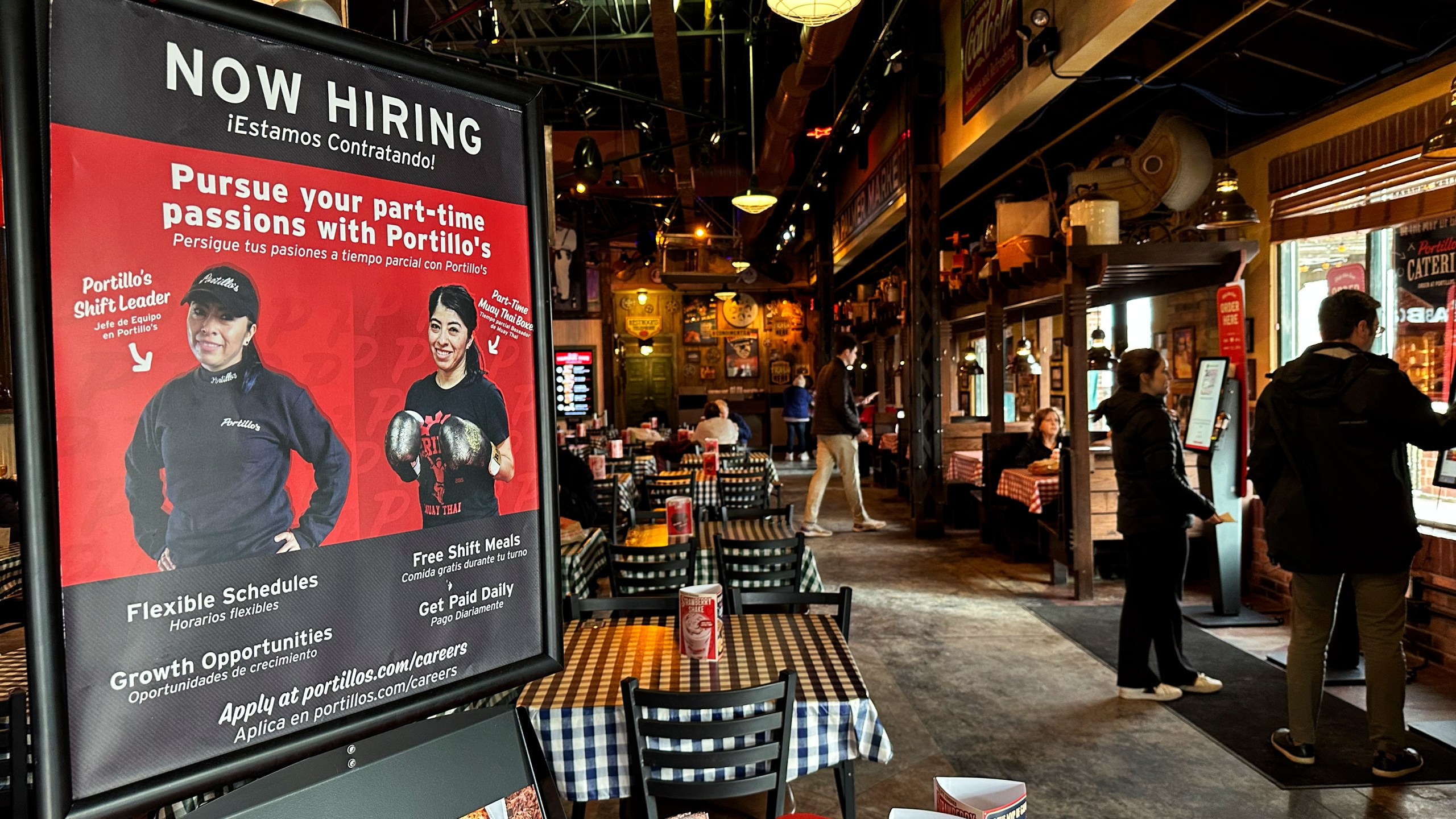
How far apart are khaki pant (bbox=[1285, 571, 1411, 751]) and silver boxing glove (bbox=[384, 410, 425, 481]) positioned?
3667 millimetres

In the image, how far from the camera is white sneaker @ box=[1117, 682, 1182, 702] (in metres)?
4.21

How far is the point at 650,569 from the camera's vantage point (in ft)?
13.0

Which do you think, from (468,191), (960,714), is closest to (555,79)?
(960,714)

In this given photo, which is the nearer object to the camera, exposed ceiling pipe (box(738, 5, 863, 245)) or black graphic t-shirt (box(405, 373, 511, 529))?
black graphic t-shirt (box(405, 373, 511, 529))

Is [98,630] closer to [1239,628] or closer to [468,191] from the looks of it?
[468,191]

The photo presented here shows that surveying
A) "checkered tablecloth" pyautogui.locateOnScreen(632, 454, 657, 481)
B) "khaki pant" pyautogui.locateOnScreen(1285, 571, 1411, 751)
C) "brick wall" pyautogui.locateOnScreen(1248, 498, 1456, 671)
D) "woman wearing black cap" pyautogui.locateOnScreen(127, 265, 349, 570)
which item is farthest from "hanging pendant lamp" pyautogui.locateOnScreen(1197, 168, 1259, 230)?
"woman wearing black cap" pyautogui.locateOnScreen(127, 265, 349, 570)

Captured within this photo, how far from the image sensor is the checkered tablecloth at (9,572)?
124 inches

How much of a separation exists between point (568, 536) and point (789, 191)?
44.7 feet

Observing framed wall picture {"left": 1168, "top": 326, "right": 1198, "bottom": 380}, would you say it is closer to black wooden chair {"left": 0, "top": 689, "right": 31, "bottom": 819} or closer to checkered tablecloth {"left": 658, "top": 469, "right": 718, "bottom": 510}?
checkered tablecloth {"left": 658, "top": 469, "right": 718, "bottom": 510}

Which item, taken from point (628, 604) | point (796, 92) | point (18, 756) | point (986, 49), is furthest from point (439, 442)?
point (986, 49)

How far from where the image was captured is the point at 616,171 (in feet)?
32.6

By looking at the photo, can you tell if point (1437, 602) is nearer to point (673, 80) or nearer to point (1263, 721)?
point (1263, 721)

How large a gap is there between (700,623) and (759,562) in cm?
155

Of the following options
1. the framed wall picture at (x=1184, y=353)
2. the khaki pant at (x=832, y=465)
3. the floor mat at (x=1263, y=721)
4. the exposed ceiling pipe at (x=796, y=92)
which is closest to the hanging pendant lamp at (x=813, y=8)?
the exposed ceiling pipe at (x=796, y=92)
